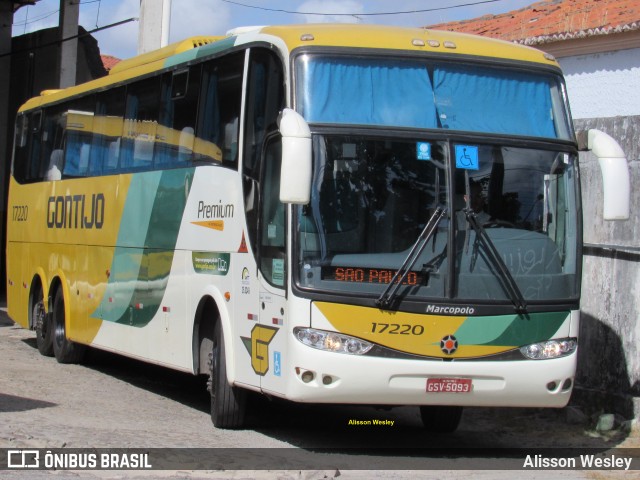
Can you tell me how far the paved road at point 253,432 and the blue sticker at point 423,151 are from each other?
2.50m

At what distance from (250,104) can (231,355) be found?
88.9 inches

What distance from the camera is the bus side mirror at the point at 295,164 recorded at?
7844mm

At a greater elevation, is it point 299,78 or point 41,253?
point 299,78

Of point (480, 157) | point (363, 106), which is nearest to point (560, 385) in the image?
point (480, 157)

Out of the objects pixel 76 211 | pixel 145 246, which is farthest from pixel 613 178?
pixel 76 211

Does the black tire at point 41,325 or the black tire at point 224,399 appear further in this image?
the black tire at point 41,325

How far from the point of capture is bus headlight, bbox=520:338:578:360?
8664 millimetres

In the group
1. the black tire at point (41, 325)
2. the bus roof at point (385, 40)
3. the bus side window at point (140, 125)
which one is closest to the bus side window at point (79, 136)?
the bus side window at point (140, 125)

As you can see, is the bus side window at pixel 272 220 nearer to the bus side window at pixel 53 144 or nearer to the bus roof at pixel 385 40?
the bus roof at pixel 385 40

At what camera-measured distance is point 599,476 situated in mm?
8625

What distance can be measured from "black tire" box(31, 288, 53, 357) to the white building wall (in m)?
9.90

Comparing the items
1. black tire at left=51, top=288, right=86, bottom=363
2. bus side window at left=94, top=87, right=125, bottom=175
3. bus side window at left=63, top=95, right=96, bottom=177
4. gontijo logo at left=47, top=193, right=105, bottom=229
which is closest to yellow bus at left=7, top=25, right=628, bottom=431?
bus side window at left=94, top=87, right=125, bottom=175

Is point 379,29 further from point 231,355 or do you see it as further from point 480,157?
point 231,355

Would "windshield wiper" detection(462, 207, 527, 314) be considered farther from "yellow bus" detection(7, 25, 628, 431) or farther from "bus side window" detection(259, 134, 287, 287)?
"bus side window" detection(259, 134, 287, 287)
